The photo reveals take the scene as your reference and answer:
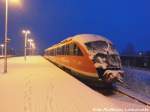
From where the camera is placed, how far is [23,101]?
970cm

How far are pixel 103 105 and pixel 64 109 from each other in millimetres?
1298

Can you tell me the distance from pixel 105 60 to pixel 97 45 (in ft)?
5.24

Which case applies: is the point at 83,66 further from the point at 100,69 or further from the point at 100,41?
the point at 100,41

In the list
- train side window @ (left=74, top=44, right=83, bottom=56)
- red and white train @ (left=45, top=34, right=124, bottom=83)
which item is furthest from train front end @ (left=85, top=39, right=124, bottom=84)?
train side window @ (left=74, top=44, right=83, bottom=56)

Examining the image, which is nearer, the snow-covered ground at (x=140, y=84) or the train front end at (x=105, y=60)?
the train front end at (x=105, y=60)

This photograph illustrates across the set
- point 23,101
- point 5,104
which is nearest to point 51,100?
point 23,101

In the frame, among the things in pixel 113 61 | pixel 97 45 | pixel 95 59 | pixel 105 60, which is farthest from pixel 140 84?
pixel 95 59

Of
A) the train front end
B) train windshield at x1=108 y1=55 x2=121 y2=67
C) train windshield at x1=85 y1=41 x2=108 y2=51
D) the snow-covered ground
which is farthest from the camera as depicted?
the snow-covered ground

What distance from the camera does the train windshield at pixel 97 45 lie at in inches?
789

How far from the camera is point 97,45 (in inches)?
809

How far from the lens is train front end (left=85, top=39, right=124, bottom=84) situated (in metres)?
18.4

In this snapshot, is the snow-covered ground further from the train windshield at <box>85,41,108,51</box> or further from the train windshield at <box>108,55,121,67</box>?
the train windshield at <box>85,41,108,51</box>

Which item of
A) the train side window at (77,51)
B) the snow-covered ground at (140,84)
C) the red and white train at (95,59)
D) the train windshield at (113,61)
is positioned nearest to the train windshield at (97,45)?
the red and white train at (95,59)

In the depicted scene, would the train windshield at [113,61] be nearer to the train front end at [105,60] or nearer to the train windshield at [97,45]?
the train front end at [105,60]
